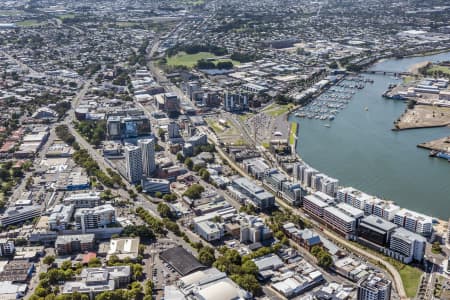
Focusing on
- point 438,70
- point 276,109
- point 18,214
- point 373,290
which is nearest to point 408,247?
point 373,290

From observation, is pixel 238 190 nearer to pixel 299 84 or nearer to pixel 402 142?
pixel 402 142

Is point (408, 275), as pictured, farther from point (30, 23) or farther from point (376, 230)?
point (30, 23)

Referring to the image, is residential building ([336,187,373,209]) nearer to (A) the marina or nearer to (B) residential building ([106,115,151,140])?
(B) residential building ([106,115,151,140])

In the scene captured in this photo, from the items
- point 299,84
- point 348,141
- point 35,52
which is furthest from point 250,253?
point 35,52

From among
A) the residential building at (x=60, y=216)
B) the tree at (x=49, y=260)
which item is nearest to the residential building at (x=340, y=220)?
the residential building at (x=60, y=216)

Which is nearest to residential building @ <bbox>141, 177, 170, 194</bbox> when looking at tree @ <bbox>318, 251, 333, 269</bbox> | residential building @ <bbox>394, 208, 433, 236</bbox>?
tree @ <bbox>318, 251, 333, 269</bbox>

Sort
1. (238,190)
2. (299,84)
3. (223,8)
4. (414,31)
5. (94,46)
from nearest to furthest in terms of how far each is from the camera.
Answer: (238,190) → (299,84) → (94,46) → (414,31) → (223,8)
